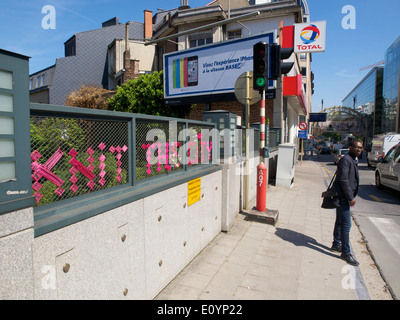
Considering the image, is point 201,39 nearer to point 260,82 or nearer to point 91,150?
point 260,82

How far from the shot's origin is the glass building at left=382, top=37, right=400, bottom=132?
54.4 meters

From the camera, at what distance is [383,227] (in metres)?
6.55

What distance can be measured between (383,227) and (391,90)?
66123 mm

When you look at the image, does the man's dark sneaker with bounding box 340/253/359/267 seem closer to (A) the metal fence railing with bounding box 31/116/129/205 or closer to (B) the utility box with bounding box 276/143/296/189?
(A) the metal fence railing with bounding box 31/116/129/205

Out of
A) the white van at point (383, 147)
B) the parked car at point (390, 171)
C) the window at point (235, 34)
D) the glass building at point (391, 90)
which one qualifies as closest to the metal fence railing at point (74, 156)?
the parked car at point (390, 171)

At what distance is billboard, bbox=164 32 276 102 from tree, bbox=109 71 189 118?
82cm

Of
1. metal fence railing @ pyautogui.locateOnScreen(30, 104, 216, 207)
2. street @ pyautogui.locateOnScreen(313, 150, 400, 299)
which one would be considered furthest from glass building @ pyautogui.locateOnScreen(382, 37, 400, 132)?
metal fence railing @ pyautogui.locateOnScreen(30, 104, 216, 207)

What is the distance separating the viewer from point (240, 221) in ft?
20.8

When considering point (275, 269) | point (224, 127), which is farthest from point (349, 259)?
point (224, 127)

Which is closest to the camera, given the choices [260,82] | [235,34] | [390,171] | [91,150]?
[91,150]
